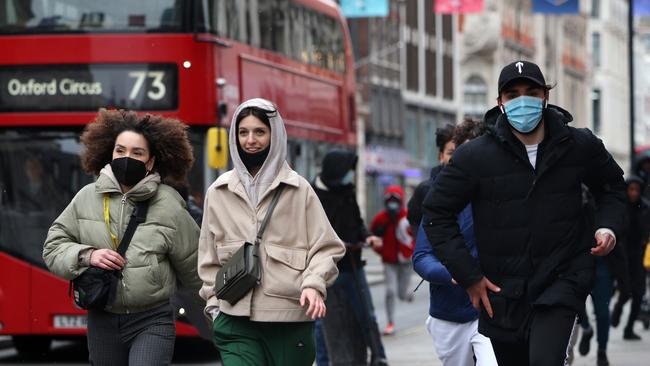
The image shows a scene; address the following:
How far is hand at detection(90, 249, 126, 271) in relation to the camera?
7266 mm

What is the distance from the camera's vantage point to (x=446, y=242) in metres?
6.69

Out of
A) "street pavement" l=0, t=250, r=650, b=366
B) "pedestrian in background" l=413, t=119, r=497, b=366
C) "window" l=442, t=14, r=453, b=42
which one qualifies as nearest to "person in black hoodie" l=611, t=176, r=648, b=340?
"street pavement" l=0, t=250, r=650, b=366

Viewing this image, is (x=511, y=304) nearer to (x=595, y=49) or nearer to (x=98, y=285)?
(x=98, y=285)

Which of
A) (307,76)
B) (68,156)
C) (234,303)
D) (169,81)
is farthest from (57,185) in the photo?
(234,303)

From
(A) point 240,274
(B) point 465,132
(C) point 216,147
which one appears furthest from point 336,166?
(A) point 240,274

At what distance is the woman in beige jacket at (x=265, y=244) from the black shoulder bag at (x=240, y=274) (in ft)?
0.19

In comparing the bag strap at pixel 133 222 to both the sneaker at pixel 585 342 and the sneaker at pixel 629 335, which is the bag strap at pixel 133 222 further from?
the sneaker at pixel 629 335

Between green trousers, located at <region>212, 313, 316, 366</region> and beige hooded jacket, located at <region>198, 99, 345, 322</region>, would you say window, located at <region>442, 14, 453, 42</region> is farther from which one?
green trousers, located at <region>212, 313, 316, 366</region>

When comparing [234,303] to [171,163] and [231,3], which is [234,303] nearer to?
[171,163]

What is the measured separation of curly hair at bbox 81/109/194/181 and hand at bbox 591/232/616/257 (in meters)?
2.17

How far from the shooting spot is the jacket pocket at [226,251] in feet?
22.9

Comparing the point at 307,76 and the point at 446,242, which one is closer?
the point at 446,242

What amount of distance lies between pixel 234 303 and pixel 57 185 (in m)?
8.45

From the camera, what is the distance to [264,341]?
6.98 metres
